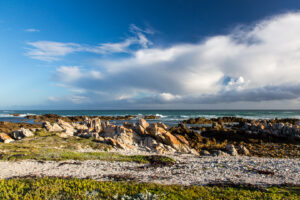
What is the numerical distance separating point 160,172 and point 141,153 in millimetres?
9025

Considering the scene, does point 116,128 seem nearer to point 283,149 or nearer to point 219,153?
point 219,153

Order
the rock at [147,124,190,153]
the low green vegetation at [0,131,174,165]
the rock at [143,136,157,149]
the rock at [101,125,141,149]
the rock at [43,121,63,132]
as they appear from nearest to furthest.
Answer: the low green vegetation at [0,131,174,165] → the rock at [101,125,141,149] → the rock at [147,124,190,153] → the rock at [143,136,157,149] → the rock at [43,121,63,132]

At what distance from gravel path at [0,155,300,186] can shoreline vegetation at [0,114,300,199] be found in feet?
1.31

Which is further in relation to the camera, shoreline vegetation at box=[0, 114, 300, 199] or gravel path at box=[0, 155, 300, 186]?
gravel path at box=[0, 155, 300, 186]

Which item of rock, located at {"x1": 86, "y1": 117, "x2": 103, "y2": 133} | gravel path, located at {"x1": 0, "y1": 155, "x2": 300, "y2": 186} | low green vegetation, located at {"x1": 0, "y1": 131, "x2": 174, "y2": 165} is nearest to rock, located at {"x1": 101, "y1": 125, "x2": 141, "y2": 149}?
low green vegetation, located at {"x1": 0, "y1": 131, "x2": 174, "y2": 165}

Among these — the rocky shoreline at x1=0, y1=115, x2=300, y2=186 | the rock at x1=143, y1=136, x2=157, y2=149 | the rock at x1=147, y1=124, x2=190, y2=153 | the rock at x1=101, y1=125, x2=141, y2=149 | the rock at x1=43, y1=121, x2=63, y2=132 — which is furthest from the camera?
the rock at x1=43, y1=121, x2=63, y2=132

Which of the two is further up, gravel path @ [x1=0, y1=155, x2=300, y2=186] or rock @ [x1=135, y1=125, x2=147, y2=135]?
rock @ [x1=135, y1=125, x2=147, y2=135]

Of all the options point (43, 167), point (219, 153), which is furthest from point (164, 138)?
point (43, 167)

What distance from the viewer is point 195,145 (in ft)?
98.5

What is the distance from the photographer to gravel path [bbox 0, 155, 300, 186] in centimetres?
1311

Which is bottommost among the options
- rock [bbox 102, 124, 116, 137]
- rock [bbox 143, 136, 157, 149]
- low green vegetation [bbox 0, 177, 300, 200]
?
rock [bbox 143, 136, 157, 149]

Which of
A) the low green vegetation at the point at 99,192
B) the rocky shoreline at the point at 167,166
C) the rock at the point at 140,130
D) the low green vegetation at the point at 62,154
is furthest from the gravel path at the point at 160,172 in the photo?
the rock at the point at 140,130

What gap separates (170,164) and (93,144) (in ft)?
39.1

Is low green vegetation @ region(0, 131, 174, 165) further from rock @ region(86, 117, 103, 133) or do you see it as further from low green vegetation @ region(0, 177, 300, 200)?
rock @ region(86, 117, 103, 133)
